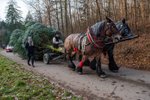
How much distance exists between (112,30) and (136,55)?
211 inches

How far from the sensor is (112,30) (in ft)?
32.0

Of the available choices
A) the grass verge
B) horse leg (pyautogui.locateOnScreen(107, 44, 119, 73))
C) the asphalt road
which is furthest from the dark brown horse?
the grass verge

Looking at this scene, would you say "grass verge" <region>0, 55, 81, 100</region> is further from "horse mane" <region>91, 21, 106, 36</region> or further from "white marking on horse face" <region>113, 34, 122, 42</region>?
"white marking on horse face" <region>113, 34, 122, 42</region>

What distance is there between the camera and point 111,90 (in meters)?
8.09

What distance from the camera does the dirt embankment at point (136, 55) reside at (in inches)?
492

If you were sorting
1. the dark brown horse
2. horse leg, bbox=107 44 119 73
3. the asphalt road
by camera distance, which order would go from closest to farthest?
the asphalt road, the dark brown horse, horse leg, bbox=107 44 119 73

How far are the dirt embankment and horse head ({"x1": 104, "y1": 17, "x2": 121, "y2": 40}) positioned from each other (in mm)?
2675

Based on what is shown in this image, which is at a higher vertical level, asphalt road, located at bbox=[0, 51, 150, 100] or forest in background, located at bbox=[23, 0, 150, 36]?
forest in background, located at bbox=[23, 0, 150, 36]

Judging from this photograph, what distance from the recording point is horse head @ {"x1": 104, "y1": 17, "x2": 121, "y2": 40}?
967 centimetres

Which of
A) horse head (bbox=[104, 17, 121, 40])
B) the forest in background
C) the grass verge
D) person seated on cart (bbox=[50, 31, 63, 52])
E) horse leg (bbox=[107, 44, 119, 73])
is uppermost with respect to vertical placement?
the forest in background

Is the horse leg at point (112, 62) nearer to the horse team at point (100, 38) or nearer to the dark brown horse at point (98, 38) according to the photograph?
the horse team at point (100, 38)

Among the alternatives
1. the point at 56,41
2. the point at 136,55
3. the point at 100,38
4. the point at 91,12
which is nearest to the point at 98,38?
the point at 100,38

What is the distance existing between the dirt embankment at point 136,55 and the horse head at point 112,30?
2675 millimetres

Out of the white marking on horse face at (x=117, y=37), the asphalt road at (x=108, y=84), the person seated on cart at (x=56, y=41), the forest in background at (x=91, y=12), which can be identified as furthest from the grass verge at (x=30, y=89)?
the forest in background at (x=91, y=12)
